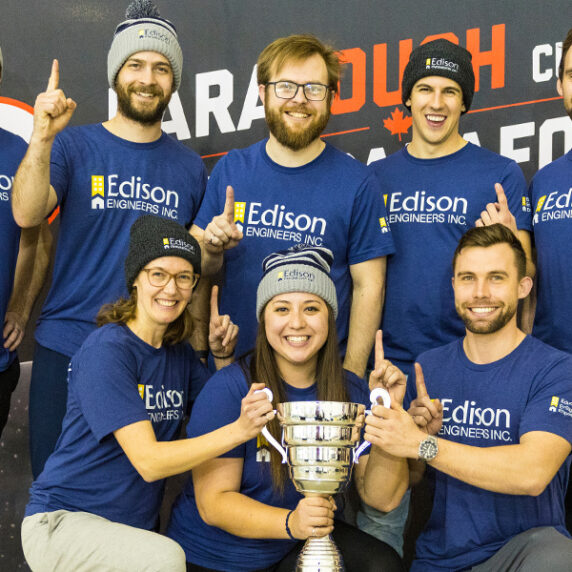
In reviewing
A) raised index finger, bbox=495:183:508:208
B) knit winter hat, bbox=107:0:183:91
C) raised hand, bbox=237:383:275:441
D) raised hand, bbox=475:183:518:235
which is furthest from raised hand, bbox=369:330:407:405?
knit winter hat, bbox=107:0:183:91

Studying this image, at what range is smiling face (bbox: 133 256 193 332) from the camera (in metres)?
2.81

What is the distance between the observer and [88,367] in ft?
8.81

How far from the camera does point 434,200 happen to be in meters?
3.34

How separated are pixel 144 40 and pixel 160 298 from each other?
1.18m

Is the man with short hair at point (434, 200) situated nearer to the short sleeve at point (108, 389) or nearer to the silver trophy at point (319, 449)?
the silver trophy at point (319, 449)

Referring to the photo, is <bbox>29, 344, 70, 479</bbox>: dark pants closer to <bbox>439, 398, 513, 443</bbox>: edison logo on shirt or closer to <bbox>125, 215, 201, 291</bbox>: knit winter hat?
<bbox>125, 215, 201, 291</bbox>: knit winter hat

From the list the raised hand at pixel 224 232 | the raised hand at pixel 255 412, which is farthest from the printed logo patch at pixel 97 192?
the raised hand at pixel 255 412

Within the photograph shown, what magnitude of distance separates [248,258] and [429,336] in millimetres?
763

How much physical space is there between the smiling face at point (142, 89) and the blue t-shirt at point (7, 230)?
1.57 ft

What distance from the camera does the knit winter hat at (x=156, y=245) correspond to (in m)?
2.83

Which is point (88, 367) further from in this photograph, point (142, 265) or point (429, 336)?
point (429, 336)

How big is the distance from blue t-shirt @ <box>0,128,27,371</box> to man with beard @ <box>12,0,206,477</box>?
184mm

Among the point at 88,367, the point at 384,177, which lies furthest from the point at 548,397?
the point at 88,367

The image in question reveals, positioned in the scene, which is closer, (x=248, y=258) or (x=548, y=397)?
(x=548, y=397)
